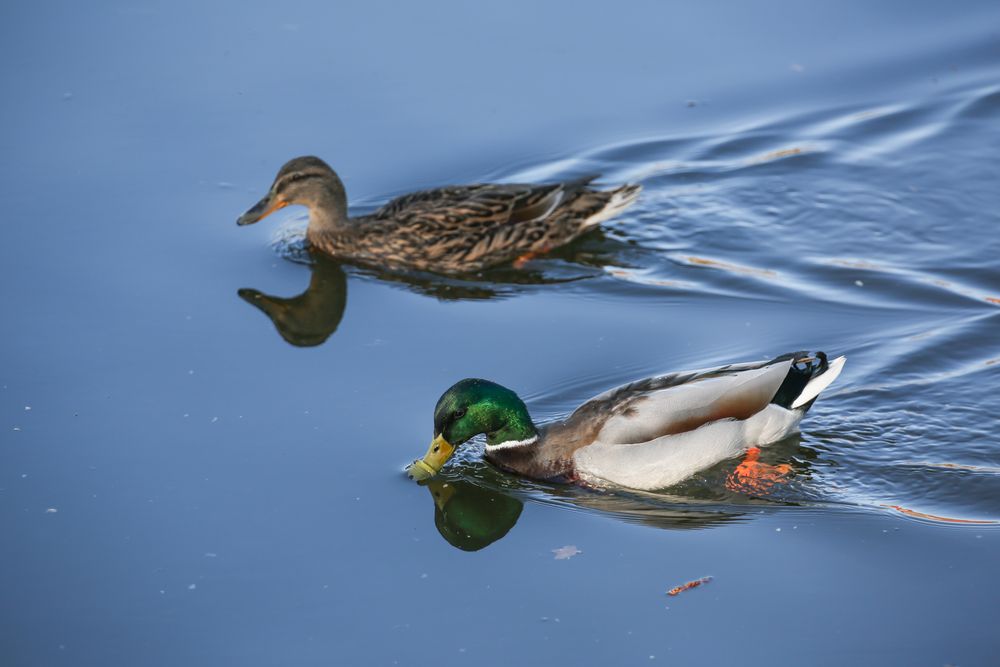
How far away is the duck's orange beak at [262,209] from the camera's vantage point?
1056 centimetres

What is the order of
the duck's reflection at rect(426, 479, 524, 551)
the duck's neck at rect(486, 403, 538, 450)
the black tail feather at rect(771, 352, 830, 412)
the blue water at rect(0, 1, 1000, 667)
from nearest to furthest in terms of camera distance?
the blue water at rect(0, 1, 1000, 667)
the duck's reflection at rect(426, 479, 524, 551)
the duck's neck at rect(486, 403, 538, 450)
the black tail feather at rect(771, 352, 830, 412)

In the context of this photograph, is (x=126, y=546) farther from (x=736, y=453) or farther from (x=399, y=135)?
(x=399, y=135)

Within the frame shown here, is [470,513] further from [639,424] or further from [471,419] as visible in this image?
[639,424]

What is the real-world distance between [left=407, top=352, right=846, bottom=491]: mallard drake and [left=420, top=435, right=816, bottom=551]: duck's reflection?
0.26 feet

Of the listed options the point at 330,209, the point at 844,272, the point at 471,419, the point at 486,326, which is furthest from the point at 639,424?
the point at 330,209

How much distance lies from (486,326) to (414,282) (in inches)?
42.0

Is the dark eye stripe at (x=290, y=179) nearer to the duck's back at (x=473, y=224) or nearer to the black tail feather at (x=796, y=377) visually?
the duck's back at (x=473, y=224)

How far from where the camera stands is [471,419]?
7.85 m

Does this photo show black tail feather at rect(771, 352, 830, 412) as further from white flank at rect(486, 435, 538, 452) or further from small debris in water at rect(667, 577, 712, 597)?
small debris in water at rect(667, 577, 712, 597)

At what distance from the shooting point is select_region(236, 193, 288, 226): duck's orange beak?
1056 centimetres

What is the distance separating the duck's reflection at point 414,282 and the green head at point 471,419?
6.55 ft

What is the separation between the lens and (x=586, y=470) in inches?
310

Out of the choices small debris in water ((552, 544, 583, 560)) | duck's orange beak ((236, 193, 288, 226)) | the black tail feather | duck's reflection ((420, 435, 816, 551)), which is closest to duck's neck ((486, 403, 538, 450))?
duck's reflection ((420, 435, 816, 551))

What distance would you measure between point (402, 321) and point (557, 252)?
167 cm
